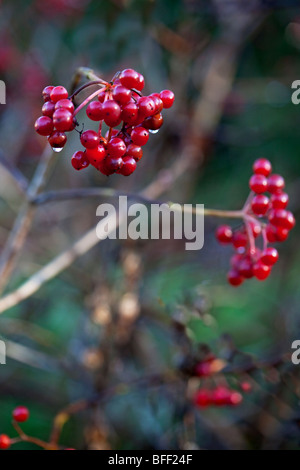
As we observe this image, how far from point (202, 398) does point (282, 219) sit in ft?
2.45

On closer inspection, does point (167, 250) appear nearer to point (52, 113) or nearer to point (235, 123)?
point (235, 123)

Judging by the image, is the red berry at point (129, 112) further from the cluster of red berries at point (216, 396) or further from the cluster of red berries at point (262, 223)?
the cluster of red berries at point (216, 396)

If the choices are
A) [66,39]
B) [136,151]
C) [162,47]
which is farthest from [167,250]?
[136,151]

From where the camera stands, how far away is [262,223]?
1.00m

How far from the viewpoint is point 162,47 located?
186 cm

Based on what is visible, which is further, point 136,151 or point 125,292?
point 125,292

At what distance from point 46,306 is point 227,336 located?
4.16 feet

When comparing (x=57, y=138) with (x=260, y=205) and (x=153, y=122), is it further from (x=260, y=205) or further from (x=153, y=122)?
(x=260, y=205)

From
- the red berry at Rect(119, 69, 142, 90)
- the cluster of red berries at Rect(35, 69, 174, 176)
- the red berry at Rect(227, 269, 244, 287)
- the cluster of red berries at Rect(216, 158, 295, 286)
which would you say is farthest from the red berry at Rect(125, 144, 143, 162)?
the red berry at Rect(227, 269, 244, 287)

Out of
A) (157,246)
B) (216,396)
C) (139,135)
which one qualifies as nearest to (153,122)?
(139,135)

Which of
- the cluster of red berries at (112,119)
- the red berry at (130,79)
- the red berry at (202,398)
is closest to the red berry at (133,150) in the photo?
the cluster of red berries at (112,119)

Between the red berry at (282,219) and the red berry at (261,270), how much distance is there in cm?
9

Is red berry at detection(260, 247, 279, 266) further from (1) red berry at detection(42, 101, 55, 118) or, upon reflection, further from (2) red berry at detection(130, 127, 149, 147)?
(1) red berry at detection(42, 101, 55, 118)

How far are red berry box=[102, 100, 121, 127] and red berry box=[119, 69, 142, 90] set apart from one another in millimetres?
43
